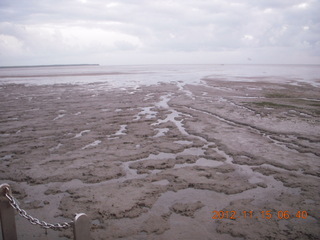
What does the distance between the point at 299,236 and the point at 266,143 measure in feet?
17.2

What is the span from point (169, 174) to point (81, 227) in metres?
3.92

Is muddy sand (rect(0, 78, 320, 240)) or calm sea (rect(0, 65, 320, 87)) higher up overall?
calm sea (rect(0, 65, 320, 87))

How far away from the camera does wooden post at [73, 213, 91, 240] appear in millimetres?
2904

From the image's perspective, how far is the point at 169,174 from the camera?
21.9 feet

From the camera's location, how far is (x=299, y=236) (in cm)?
428

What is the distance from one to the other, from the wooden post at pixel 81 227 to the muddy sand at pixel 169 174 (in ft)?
4.78

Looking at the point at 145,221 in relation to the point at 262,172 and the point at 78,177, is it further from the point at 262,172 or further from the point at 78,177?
the point at 262,172

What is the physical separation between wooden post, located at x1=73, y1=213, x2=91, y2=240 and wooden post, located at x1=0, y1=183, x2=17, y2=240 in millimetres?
1113

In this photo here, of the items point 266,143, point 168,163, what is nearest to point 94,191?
point 168,163
